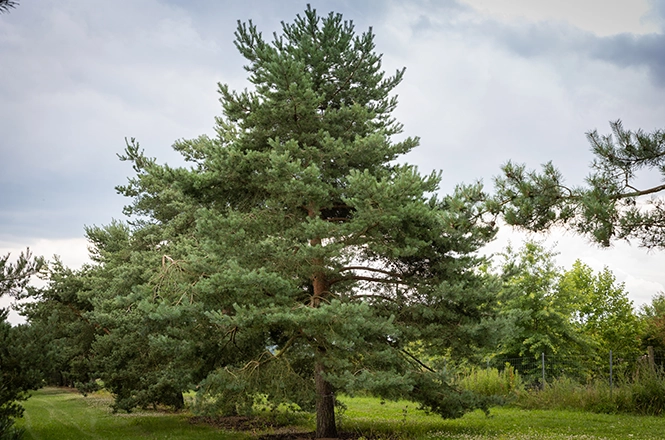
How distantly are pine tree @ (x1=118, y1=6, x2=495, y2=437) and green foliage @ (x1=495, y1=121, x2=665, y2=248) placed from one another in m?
0.81

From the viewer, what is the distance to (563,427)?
12695 mm

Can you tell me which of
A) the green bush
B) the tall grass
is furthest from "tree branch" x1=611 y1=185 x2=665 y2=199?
the green bush

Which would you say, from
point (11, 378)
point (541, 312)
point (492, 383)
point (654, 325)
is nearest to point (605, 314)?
point (654, 325)

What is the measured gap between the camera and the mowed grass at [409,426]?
11709mm

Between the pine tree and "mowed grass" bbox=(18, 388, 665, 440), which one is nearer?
the pine tree

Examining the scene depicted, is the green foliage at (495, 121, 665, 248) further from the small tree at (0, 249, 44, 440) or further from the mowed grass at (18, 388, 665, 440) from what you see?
the small tree at (0, 249, 44, 440)

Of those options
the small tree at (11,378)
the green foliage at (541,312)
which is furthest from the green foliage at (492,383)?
the small tree at (11,378)

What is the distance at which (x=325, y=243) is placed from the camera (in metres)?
12.1

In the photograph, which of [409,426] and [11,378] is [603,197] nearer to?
[409,426]

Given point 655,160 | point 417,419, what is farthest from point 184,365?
point 655,160

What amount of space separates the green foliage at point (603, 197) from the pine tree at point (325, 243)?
807 mm

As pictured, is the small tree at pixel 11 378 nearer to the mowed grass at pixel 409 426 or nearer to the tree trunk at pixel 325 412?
the mowed grass at pixel 409 426

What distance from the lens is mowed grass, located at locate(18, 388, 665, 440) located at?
38.4 ft

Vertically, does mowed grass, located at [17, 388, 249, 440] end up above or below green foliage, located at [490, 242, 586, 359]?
below
